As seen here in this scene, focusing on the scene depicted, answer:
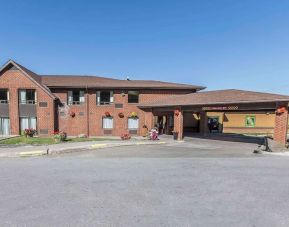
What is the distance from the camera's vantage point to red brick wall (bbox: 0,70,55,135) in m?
24.4

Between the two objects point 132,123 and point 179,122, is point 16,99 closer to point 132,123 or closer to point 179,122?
point 132,123

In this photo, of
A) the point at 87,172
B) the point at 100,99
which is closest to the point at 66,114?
the point at 100,99

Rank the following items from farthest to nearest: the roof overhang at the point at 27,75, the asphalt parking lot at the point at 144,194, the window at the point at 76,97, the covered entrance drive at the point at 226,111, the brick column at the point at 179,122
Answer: the window at the point at 76,97, the roof overhang at the point at 27,75, the brick column at the point at 179,122, the covered entrance drive at the point at 226,111, the asphalt parking lot at the point at 144,194

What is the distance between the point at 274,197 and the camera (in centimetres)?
635

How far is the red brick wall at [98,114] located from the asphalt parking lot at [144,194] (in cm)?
1479

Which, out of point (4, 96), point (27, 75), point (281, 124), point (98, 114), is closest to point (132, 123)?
point (98, 114)

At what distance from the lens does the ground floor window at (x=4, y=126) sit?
80.7 feet

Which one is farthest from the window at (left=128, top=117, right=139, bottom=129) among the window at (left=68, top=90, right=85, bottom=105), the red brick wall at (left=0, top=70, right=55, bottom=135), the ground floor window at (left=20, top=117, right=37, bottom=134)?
the ground floor window at (left=20, top=117, right=37, bottom=134)

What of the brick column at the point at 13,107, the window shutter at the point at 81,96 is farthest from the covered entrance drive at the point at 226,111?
the brick column at the point at 13,107

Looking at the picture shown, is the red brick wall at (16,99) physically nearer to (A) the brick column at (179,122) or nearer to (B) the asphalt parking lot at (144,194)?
(A) the brick column at (179,122)

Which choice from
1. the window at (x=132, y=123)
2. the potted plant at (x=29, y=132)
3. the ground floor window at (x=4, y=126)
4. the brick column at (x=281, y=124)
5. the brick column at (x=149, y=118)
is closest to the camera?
the brick column at (x=281, y=124)

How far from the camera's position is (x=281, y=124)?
1475 cm

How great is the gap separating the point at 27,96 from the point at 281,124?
25099 millimetres

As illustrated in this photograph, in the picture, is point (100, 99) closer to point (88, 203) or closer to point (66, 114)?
point (66, 114)
